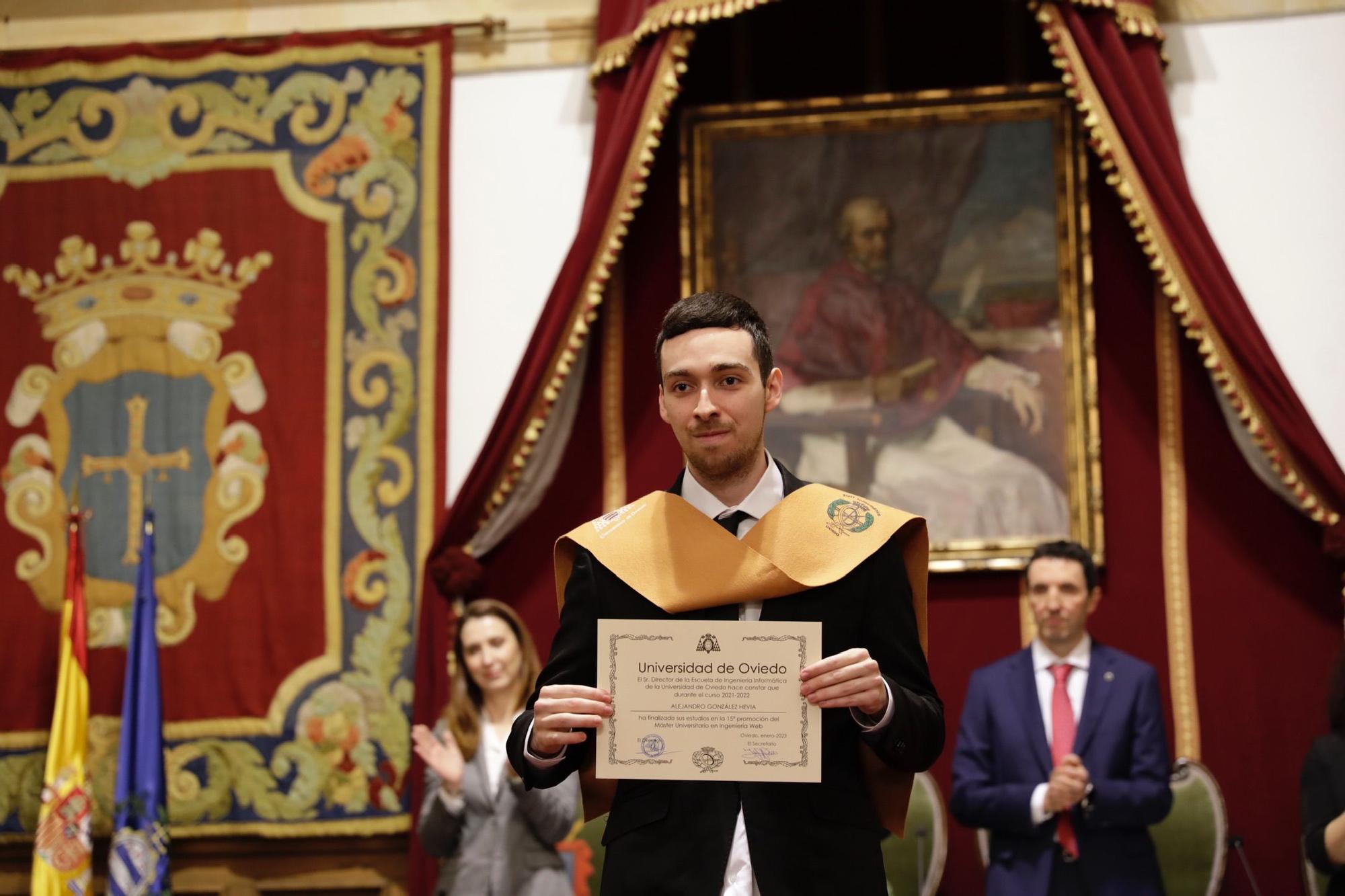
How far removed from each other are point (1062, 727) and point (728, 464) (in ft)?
8.03

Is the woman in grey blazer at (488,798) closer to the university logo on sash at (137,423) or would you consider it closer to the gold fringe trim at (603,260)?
the gold fringe trim at (603,260)

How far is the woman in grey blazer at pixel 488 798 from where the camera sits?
437 centimetres

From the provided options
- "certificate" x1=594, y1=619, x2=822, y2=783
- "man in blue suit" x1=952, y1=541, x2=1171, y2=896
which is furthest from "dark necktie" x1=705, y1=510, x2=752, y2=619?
"man in blue suit" x1=952, y1=541, x2=1171, y2=896

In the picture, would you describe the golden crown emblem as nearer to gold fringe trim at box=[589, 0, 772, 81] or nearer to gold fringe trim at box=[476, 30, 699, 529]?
gold fringe trim at box=[476, 30, 699, 529]

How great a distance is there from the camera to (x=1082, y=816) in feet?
14.2

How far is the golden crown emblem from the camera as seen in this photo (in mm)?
5871

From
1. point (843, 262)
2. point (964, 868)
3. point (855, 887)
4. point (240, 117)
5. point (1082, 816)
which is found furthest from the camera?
point (240, 117)

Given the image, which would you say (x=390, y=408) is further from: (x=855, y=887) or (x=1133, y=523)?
(x=855, y=887)

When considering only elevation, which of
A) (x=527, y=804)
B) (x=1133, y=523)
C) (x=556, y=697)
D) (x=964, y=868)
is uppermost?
(x=1133, y=523)

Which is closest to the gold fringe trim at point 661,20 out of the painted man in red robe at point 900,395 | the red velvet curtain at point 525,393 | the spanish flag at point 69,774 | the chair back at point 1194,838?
the red velvet curtain at point 525,393

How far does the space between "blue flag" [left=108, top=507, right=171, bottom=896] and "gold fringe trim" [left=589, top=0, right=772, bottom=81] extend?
230 cm

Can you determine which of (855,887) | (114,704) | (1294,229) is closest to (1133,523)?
(1294,229)

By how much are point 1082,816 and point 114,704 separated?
3.46 metres

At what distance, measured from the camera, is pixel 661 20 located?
530cm
